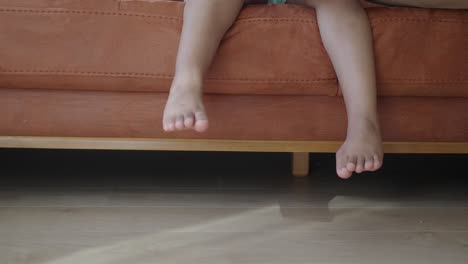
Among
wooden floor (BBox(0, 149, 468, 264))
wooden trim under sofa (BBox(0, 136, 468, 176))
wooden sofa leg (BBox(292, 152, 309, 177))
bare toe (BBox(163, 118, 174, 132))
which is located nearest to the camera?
wooden floor (BBox(0, 149, 468, 264))

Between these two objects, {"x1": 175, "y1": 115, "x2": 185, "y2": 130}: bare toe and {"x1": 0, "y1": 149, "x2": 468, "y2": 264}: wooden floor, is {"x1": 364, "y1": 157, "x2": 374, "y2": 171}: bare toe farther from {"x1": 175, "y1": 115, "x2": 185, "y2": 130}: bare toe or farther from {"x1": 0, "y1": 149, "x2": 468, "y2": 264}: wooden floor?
{"x1": 175, "y1": 115, "x2": 185, "y2": 130}: bare toe

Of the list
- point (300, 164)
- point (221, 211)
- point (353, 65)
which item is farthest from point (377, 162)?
point (300, 164)

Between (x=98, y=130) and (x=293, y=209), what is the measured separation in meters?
0.41

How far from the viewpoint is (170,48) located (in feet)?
3.74

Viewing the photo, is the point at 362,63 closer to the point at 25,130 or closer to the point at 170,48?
the point at 170,48

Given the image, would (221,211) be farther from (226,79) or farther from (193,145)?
(226,79)

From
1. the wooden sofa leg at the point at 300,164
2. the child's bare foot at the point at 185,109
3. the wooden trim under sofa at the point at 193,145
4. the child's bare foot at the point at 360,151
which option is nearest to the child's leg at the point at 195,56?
the child's bare foot at the point at 185,109

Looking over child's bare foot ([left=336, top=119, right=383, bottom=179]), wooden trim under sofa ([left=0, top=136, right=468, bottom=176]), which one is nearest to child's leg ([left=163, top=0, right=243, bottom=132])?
wooden trim under sofa ([left=0, top=136, right=468, bottom=176])

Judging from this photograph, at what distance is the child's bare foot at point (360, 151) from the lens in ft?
3.51

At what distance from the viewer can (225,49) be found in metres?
1.14

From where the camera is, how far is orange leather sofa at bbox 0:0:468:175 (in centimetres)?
113

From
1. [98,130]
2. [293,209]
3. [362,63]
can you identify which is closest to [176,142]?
[98,130]

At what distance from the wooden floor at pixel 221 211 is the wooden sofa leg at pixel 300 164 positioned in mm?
39

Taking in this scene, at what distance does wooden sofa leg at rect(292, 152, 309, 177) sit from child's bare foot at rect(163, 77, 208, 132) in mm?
510
